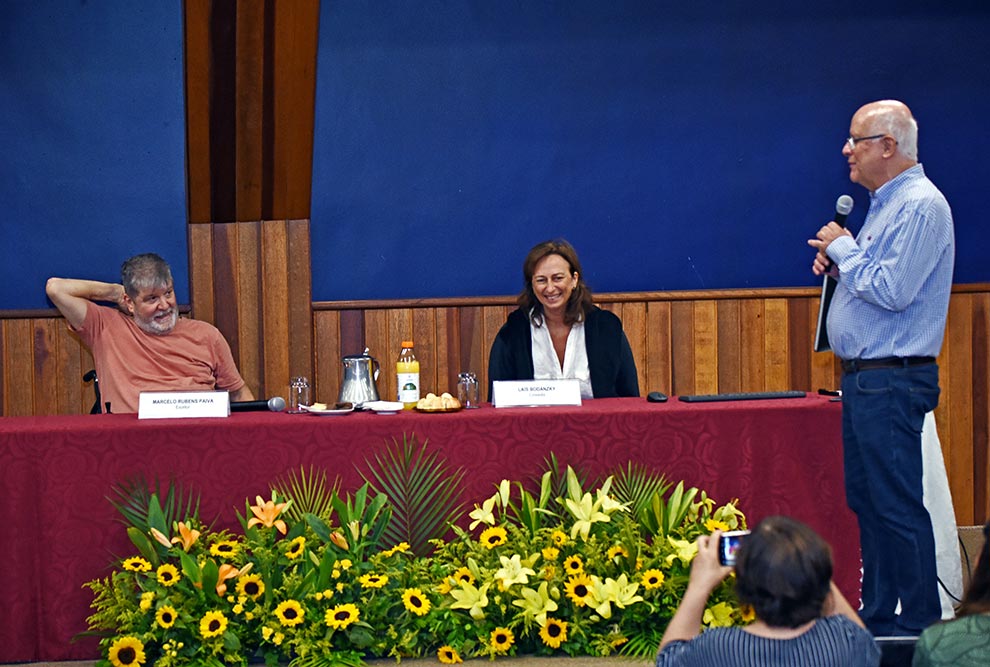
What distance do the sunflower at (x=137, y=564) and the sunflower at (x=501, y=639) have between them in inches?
34.6

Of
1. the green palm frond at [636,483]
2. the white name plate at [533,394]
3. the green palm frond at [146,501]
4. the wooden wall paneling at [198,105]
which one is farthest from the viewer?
the wooden wall paneling at [198,105]

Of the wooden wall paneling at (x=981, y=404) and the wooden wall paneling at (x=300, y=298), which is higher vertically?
the wooden wall paneling at (x=300, y=298)

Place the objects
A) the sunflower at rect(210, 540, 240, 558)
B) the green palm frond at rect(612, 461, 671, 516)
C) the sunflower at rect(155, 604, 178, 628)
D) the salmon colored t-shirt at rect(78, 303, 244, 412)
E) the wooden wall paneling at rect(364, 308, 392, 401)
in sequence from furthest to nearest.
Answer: the wooden wall paneling at rect(364, 308, 392, 401)
the salmon colored t-shirt at rect(78, 303, 244, 412)
the green palm frond at rect(612, 461, 671, 516)
the sunflower at rect(210, 540, 240, 558)
the sunflower at rect(155, 604, 178, 628)

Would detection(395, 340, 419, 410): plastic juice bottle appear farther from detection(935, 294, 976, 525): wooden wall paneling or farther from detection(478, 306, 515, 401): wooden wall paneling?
detection(935, 294, 976, 525): wooden wall paneling

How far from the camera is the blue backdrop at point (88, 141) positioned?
441 cm

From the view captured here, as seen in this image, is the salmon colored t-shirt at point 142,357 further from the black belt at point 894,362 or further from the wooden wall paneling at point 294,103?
the black belt at point 894,362

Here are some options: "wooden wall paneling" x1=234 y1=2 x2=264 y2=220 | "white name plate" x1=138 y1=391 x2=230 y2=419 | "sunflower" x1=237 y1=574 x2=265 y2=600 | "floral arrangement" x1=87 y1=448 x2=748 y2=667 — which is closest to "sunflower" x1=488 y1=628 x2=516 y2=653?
"floral arrangement" x1=87 y1=448 x2=748 y2=667

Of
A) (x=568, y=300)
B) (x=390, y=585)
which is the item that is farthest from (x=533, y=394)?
(x=390, y=585)

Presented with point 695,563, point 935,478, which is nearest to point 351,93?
point 935,478

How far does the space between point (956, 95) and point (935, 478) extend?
2.12 m

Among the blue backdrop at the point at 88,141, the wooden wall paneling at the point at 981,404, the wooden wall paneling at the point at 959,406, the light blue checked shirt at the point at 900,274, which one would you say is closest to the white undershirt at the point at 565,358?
the light blue checked shirt at the point at 900,274

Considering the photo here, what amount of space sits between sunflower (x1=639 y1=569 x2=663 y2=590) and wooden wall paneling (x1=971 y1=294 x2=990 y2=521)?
7.82 ft

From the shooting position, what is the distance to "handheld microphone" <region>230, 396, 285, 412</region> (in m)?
3.21

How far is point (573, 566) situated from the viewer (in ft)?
9.38
